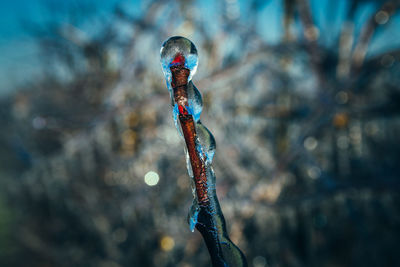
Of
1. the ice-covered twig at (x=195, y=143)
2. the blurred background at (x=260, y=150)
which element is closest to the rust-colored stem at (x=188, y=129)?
the ice-covered twig at (x=195, y=143)

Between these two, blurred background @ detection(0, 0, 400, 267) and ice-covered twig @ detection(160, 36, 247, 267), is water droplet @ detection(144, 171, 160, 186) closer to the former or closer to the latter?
blurred background @ detection(0, 0, 400, 267)

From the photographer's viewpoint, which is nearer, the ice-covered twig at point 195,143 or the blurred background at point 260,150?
the ice-covered twig at point 195,143

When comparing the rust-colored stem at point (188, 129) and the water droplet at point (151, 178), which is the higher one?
the water droplet at point (151, 178)

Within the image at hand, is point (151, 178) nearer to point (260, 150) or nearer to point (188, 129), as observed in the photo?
point (260, 150)

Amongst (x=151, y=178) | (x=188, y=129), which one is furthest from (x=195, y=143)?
(x=151, y=178)

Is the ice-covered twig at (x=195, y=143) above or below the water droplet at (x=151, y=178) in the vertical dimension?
below

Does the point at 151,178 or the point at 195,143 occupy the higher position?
the point at 151,178

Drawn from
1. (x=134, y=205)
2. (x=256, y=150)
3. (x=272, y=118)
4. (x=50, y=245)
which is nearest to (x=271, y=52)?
(x=272, y=118)

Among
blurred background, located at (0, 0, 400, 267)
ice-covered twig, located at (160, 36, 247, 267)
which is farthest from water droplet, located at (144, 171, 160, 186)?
ice-covered twig, located at (160, 36, 247, 267)

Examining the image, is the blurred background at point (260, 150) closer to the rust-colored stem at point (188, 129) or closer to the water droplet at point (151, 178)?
the water droplet at point (151, 178)
